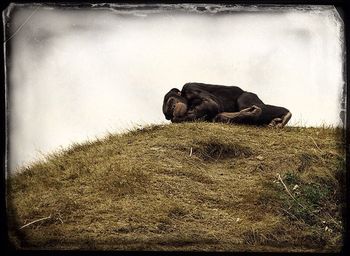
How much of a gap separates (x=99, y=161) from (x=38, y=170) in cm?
74

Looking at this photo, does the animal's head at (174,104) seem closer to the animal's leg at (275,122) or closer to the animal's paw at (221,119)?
the animal's paw at (221,119)

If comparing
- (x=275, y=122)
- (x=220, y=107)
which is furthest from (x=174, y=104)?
(x=275, y=122)

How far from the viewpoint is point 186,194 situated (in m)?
6.73

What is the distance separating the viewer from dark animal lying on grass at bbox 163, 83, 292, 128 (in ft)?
27.0

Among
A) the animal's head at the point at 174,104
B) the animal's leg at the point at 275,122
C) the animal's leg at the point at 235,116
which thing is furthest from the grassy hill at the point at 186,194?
the animal's leg at the point at 235,116

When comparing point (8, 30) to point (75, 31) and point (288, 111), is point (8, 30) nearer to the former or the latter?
point (75, 31)

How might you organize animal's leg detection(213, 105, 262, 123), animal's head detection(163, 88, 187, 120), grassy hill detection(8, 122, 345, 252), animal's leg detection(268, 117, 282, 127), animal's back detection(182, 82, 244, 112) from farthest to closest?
animal's leg detection(213, 105, 262, 123), animal's leg detection(268, 117, 282, 127), animal's back detection(182, 82, 244, 112), animal's head detection(163, 88, 187, 120), grassy hill detection(8, 122, 345, 252)

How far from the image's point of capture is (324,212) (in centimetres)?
657

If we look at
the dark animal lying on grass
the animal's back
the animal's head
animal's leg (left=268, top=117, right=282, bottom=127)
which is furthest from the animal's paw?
animal's leg (left=268, top=117, right=282, bottom=127)

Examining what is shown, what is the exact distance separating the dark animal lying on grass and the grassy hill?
445mm

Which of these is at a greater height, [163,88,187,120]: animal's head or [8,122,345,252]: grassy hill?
[163,88,187,120]: animal's head

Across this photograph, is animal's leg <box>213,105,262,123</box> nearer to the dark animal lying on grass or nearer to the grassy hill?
the dark animal lying on grass

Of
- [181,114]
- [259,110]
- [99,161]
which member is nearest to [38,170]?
[99,161]

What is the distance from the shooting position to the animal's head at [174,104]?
26.3 ft
